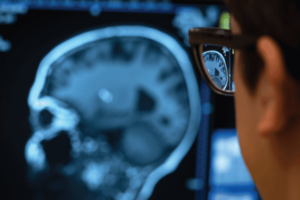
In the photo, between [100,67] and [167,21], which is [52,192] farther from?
[167,21]

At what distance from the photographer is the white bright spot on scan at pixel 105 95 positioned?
100cm

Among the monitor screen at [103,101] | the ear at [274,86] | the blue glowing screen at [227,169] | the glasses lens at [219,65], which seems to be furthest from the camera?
the blue glowing screen at [227,169]

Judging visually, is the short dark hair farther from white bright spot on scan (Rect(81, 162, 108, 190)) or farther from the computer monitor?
white bright spot on scan (Rect(81, 162, 108, 190))

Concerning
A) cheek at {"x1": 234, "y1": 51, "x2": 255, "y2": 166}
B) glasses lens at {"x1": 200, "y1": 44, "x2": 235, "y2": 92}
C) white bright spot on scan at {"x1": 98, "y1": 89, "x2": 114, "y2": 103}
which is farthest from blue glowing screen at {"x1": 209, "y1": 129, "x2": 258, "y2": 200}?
cheek at {"x1": 234, "y1": 51, "x2": 255, "y2": 166}

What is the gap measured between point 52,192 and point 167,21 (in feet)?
2.17

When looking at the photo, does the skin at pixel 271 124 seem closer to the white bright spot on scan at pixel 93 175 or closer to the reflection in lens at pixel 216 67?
the reflection in lens at pixel 216 67

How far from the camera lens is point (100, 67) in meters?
1.00

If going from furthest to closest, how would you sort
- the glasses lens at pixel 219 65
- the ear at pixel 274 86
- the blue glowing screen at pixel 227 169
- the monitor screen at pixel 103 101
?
the blue glowing screen at pixel 227 169
the monitor screen at pixel 103 101
the glasses lens at pixel 219 65
the ear at pixel 274 86

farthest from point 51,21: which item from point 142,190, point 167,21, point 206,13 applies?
point 142,190

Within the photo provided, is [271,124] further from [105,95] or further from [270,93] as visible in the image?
[105,95]

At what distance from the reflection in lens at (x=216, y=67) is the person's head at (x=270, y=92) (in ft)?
0.50

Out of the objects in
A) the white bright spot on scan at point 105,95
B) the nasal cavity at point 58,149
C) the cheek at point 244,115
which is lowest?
the nasal cavity at point 58,149

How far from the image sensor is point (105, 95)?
1000mm

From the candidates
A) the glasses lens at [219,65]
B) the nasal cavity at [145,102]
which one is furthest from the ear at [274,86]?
the nasal cavity at [145,102]
